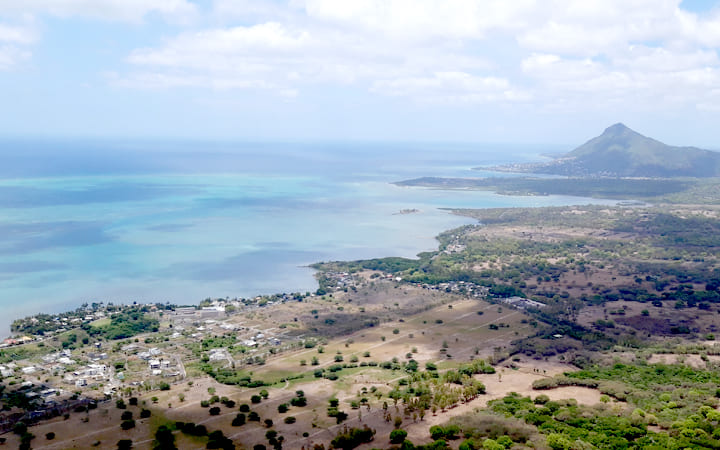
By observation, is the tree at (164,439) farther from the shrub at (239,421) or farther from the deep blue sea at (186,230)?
the deep blue sea at (186,230)

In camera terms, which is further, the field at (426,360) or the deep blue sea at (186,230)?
the deep blue sea at (186,230)

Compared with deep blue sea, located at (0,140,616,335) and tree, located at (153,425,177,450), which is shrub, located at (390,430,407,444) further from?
deep blue sea, located at (0,140,616,335)

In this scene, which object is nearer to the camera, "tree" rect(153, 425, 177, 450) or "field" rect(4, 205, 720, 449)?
"tree" rect(153, 425, 177, 450)

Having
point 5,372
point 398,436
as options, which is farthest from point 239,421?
point 5,372

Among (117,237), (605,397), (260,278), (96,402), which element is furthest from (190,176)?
(605,397)

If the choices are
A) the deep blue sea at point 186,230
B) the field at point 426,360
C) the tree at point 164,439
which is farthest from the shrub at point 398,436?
the deep blue sea at point 186,230

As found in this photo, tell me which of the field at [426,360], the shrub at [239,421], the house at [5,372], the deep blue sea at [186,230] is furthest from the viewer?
the deep blue sea at [186,230]

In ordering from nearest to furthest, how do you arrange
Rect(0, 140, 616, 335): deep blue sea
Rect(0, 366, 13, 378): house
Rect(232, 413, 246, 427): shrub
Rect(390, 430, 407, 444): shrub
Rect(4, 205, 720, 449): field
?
Rect(390, 430, 407, 444): shrub
Rect(4, 205, 720, 449): field
Rect(232, 413, 246, 427): shrub
Rect(0, 366, 13, 378): house
Rect(0, 140, 616, 335): deep blue sea

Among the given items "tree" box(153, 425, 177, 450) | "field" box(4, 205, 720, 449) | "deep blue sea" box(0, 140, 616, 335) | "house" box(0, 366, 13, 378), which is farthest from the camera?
"deep blue sea" box(0, 140, 616, 335)

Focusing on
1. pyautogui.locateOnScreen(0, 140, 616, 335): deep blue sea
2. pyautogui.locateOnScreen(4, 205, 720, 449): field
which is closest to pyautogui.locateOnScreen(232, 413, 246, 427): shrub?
pyautogui.locateOnScreen(4, 205, 720, 449): field

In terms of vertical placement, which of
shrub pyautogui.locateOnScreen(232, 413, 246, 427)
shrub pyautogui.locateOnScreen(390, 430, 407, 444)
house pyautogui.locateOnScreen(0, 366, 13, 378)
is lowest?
house pyautogui.locateOnScreen(0, 366, 13, 378)
